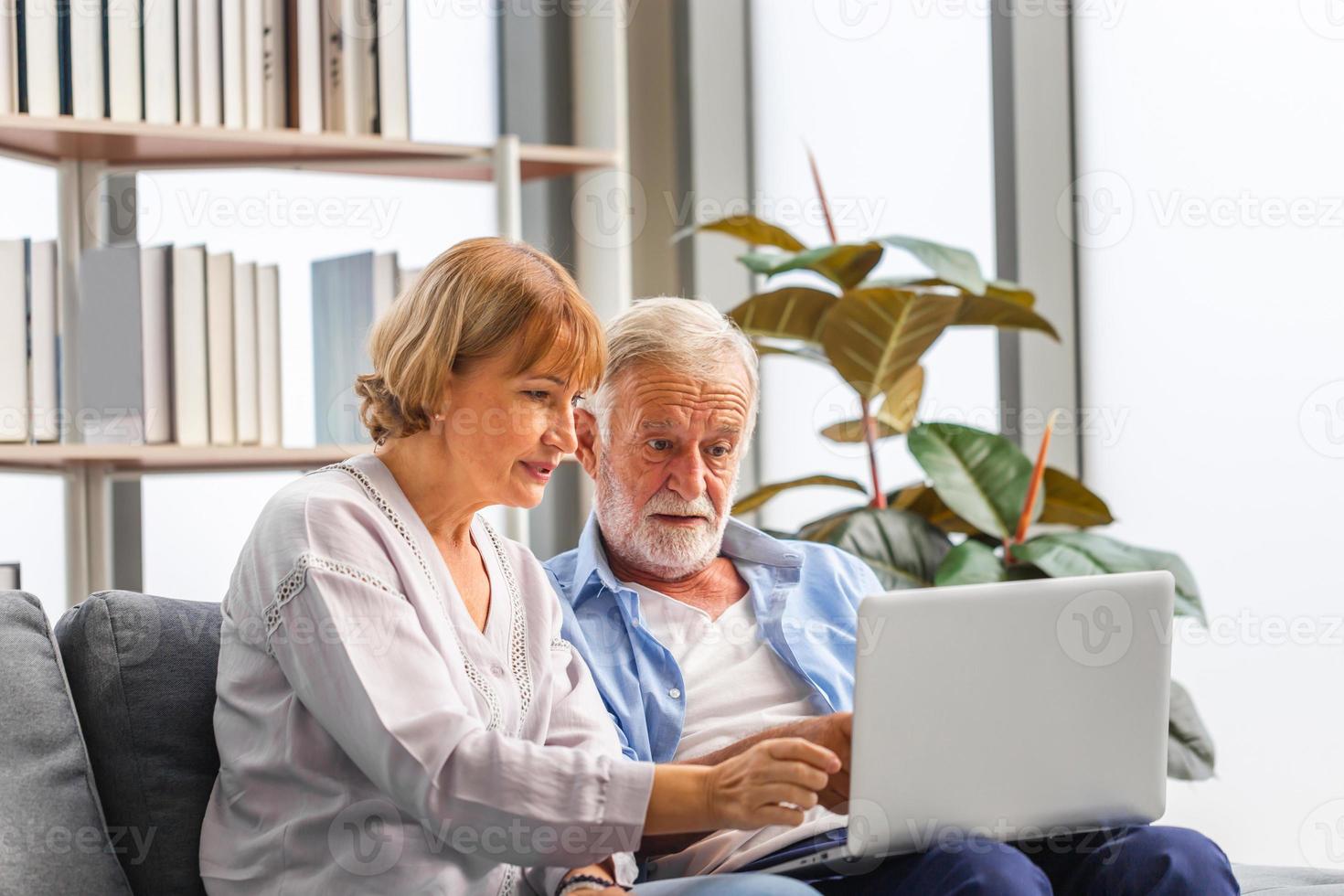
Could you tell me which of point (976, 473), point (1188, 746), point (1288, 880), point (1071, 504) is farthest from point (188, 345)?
point (1288, 880)

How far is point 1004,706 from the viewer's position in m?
1.29

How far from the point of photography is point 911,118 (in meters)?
3.10

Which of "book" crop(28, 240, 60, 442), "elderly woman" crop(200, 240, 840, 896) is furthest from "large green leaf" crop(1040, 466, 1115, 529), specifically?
"book" crop(28, 240, 60, 442)

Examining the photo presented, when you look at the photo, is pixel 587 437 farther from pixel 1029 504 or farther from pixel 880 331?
pixel 1029 504

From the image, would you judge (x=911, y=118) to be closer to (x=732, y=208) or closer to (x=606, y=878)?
(x=732, y=208)

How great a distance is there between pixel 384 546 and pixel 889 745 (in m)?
0.54

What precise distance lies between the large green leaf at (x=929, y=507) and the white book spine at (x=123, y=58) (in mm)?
1549

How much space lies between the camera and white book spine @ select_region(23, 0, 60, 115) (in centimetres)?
231

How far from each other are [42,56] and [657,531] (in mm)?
1424

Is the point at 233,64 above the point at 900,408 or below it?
above

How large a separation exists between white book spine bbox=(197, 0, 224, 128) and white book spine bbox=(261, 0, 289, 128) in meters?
0.08

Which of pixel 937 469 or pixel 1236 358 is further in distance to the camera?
pixel 1236 358

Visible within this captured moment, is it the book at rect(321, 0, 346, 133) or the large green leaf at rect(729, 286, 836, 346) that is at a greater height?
the book at rect(321, 0, 346, 133)

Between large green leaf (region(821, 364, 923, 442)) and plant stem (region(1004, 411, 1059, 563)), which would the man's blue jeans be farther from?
large green leaf (region(821, 364, 923, 442))
